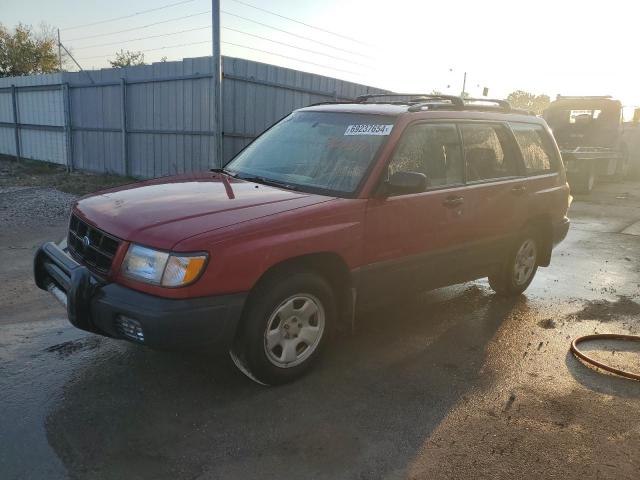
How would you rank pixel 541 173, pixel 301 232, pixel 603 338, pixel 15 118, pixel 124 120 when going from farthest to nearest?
pixel 15 118 < pixel 124 120 < pixel 541 173 < pixel 603 338 < pixel 301 232

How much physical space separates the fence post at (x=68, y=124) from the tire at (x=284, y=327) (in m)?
13.1

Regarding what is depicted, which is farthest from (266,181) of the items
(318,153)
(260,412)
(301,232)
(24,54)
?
(24,54)

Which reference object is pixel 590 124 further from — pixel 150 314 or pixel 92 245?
pixel 150 314

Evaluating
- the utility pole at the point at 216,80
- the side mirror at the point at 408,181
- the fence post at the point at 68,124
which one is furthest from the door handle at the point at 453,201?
the fence post at the point at 68,124

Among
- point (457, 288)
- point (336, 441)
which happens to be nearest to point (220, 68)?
point (457, 288)

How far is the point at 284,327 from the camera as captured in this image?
3330 mm

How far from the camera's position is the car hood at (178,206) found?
2912 millimetres

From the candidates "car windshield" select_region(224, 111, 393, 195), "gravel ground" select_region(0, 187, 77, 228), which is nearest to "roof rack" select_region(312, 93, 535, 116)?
"car windshield" select_region(224, 111, 393, 195)

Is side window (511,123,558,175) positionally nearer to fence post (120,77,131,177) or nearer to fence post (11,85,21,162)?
fence post (120,77,131,177)

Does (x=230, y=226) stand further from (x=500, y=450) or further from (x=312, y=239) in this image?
(x=500, y=450)

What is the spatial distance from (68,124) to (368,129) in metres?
12.8

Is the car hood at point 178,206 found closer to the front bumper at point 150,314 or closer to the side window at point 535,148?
the front bumper at point 150,314

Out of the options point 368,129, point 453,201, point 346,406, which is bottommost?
point 346,406

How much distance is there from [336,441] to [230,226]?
4.29ft
